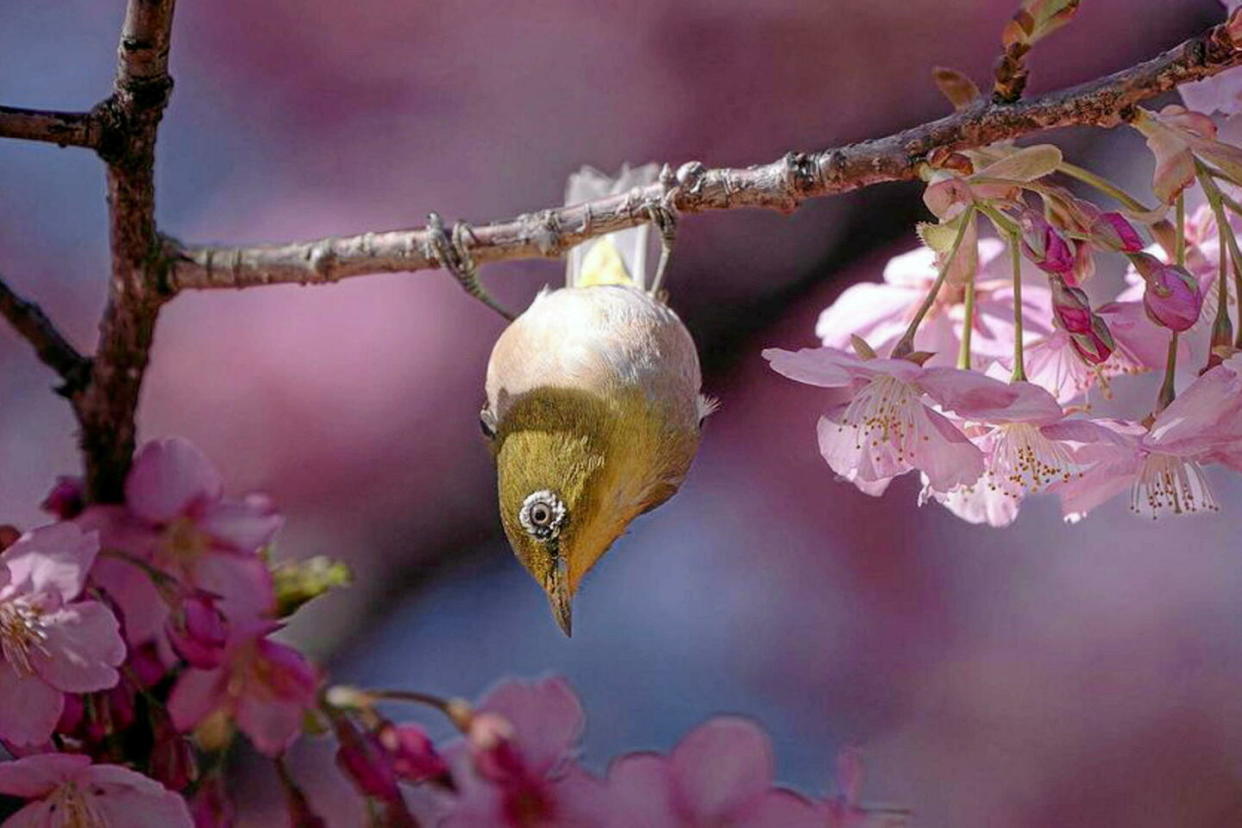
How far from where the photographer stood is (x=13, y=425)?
1.62m

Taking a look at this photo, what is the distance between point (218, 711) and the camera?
0.89 metres

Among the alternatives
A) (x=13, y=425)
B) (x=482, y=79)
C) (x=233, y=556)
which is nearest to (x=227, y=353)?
(x=13, y=425)

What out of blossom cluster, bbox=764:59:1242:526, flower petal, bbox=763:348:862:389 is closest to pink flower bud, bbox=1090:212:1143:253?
blossom cluster, bbox=764:59:1242:526

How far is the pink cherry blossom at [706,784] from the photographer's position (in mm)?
867

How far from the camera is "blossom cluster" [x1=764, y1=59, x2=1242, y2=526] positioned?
2.13 feet

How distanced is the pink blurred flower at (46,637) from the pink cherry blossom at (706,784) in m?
0.30

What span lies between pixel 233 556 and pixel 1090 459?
1.65 ft

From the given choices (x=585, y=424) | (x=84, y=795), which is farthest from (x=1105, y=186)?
(x=84, y=795)

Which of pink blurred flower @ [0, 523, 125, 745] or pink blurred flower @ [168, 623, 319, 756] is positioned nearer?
pink blurred flower @ [0, 523, 125, 745]

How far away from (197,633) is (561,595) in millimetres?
201

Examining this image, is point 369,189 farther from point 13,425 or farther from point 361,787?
point 361,787

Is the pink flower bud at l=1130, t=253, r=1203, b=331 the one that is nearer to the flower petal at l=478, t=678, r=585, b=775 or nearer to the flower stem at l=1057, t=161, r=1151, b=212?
the flower stem at l=1057, t=161, r=1151, b=212

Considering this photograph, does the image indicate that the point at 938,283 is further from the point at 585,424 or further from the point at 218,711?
the point at 218,711

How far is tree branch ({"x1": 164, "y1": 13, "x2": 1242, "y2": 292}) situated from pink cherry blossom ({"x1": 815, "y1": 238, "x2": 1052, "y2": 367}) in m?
0.14
